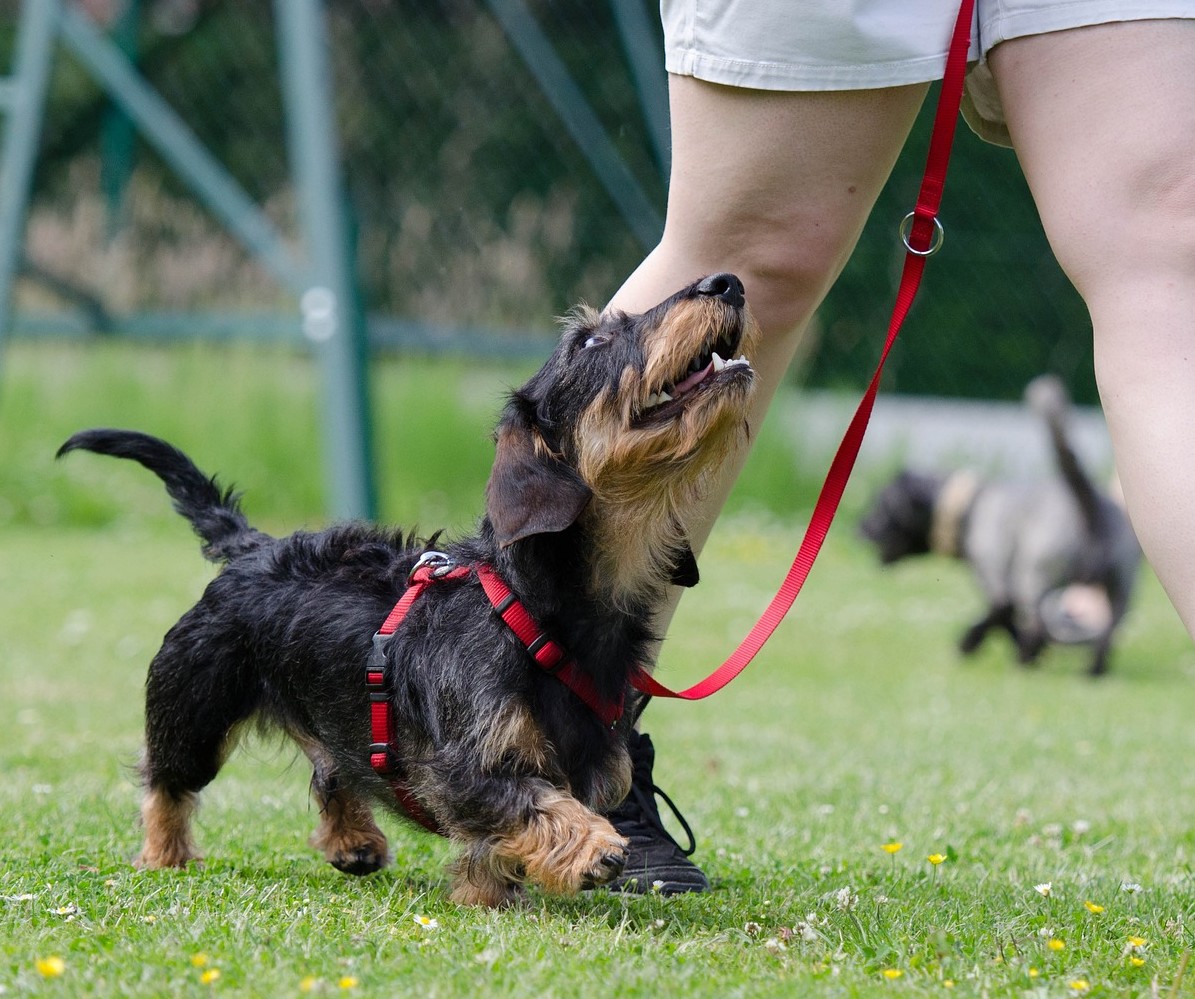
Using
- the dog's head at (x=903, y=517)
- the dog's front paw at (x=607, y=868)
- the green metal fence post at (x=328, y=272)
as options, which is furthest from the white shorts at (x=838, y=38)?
the dog's head at (x=903, y=517)

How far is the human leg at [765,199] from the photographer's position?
3.17 m

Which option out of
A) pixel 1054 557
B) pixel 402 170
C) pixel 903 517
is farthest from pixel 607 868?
pixel 402 170

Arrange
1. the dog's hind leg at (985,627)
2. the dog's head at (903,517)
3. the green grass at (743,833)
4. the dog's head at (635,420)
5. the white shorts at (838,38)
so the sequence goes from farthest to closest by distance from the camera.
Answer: the dog's head at (903,517), the dog's hind leg at (985,627), the dog's head at (635,420), the white shorts at (838,38), the green grass at (743,833)

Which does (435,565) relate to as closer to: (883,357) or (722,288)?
(722,288)

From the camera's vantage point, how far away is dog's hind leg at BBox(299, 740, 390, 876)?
3.66m

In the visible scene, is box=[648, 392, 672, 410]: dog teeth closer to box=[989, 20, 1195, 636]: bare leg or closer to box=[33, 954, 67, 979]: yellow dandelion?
box=[989, 20, 1195, 636]: bare leg

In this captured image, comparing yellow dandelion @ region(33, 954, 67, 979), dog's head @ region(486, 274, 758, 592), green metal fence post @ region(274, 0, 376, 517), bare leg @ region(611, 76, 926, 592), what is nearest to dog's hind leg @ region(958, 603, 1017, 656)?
green metal fence post @ region(274, 0, 376, 517)

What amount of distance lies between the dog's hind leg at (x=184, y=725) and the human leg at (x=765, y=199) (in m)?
0.95

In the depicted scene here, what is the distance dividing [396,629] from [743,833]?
4.33 feet

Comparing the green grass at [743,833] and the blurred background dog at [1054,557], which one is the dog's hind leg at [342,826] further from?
the blurred background dog at [1054,557]

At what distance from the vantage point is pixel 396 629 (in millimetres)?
3314

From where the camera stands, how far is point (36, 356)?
517 inches

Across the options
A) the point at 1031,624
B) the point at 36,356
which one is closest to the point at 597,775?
the point at 1031,624

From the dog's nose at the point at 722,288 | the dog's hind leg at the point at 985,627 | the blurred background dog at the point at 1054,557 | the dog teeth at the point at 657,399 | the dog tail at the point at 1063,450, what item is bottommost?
the dog's hind leg at the point at 985,627
